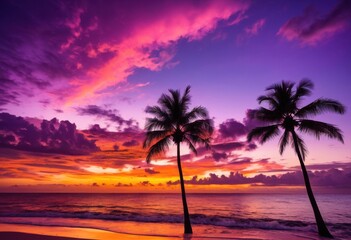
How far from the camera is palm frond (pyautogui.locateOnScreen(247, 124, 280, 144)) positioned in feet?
69.1

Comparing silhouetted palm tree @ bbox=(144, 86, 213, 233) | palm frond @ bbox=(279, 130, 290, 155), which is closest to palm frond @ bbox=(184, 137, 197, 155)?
silhouetted palm tree @ bbox=(144, 86, 213, 233)

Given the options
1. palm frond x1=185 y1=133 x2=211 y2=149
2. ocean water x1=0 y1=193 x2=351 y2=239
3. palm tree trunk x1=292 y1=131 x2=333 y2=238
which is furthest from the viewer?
ocean water x1=0 y1=193 x2=351 y2=239

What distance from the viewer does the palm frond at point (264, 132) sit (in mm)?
21062

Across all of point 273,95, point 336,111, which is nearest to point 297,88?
point 273,95

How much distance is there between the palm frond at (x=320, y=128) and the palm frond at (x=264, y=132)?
183cm

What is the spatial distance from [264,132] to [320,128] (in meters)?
4.14

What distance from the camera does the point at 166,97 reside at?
74.3 feet

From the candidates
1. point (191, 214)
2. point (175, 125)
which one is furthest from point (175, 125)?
point (191, 214)

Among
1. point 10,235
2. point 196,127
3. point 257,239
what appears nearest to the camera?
point 10,235

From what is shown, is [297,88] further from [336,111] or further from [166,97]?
[166,97]

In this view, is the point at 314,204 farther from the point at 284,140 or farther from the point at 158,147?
the point at 158,147

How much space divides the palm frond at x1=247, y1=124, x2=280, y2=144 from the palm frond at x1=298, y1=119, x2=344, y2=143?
1834 mm

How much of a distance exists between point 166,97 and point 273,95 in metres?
8.88

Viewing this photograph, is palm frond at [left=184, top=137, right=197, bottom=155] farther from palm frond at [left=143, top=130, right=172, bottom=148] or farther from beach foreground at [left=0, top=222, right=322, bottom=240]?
beach foreground at [left=0, top=222, right=322, bottom=240]
